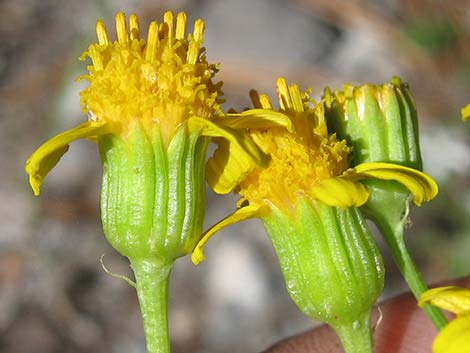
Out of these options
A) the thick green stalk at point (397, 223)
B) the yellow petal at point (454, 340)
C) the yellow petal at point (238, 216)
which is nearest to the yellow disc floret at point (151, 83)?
the yellow petal at point (238, 216)

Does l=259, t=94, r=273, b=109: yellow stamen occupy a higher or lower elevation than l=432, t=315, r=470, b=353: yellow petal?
higher

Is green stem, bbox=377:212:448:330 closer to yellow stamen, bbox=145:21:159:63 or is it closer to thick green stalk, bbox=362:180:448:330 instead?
thick green stalk, bbox=362:180:448:330

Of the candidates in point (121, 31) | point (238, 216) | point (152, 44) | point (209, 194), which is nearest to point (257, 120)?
point (238, 216)

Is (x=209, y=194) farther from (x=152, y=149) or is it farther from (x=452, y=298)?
(x=452, y=298)

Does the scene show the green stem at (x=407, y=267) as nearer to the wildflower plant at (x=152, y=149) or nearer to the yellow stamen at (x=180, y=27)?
the wildflower plant at (x=152, y=149)

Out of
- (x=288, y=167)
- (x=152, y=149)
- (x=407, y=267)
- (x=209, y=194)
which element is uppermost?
(x=209, y=194)

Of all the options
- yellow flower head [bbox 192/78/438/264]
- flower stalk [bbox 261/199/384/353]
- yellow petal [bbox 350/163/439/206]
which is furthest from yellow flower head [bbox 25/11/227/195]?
yellow petal [bbox 350/163/439/206]

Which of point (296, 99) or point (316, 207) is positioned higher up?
point (296, 99)
